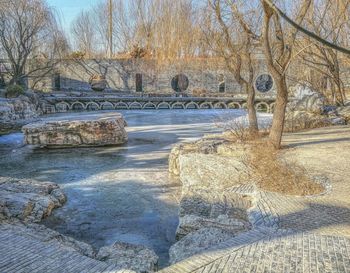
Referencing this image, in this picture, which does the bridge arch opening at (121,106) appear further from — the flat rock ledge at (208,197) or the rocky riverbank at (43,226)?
the rocky riverbank at (43,226)

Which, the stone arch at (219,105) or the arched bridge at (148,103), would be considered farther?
the stone arch at (219,105)

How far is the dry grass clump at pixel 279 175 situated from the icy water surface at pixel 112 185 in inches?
55.7

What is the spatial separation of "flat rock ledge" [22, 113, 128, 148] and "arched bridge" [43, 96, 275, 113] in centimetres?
1191

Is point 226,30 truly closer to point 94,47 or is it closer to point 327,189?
point 327,189

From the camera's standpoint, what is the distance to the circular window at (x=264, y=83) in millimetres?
30386

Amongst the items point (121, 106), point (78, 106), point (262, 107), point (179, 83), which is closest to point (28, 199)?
point (78, 106)

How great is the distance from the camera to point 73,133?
11.2 m

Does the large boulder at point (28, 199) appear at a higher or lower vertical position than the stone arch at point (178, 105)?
lower

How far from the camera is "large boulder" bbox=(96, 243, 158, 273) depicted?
11.4 feet

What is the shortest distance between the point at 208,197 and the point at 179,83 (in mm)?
25263

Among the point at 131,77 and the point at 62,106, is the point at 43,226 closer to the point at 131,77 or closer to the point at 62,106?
the point at 62,106

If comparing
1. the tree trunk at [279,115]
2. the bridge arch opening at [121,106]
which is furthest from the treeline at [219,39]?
the bridge arch opening at [121,106]

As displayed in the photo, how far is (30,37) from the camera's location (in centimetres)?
2247

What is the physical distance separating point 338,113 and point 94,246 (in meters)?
11.5
